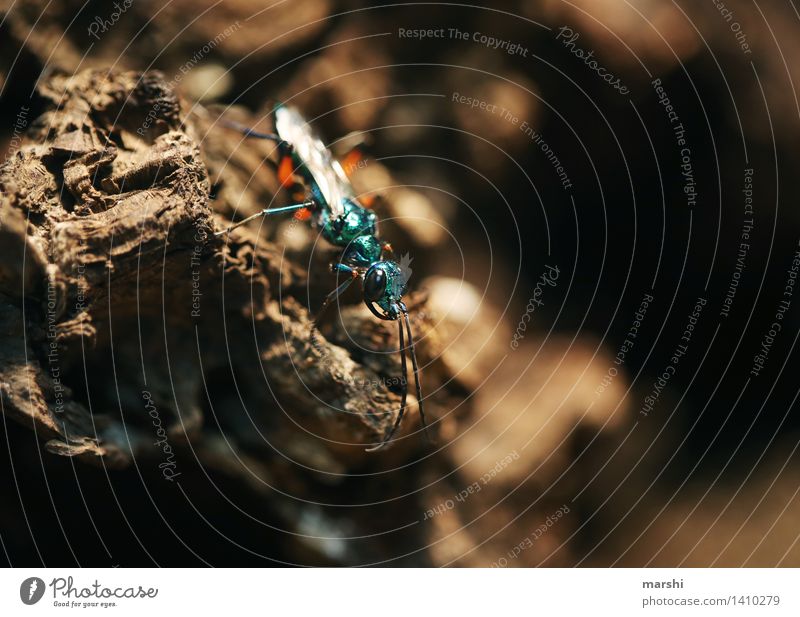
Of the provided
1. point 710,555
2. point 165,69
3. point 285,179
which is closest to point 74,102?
point 165,69

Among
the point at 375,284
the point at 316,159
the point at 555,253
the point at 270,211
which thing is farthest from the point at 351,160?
the point at 555,253
